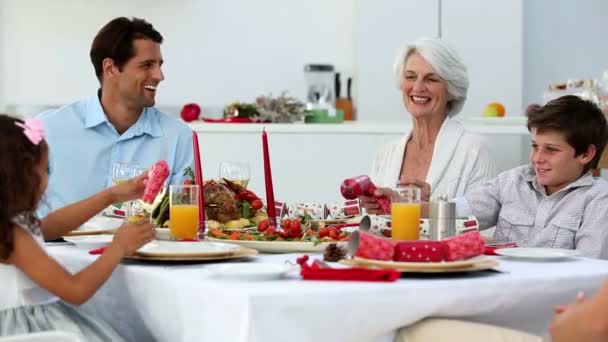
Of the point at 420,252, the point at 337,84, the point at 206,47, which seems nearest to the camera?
the point at 420,252

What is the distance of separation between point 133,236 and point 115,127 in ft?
4.69

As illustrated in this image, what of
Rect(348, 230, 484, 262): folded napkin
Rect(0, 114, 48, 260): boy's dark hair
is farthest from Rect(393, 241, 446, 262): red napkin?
Rect(0, 114, 48, 260): boy's dark hair

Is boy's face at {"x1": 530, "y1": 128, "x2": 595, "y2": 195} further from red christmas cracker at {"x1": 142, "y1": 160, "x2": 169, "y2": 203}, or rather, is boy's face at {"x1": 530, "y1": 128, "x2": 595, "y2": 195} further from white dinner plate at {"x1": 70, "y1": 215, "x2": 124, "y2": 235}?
white dinner plate at {"x1": 70, "y1": 215, "x2": 124, "y2": 235}

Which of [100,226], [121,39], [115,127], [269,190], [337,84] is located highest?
[121,39]

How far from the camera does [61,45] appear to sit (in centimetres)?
559

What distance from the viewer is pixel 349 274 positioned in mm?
1668

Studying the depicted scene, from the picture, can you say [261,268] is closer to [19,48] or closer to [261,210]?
[261,210]

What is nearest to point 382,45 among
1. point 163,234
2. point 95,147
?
point 95,147

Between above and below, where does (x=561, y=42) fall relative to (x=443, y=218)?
above

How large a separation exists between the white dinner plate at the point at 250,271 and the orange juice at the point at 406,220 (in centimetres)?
48

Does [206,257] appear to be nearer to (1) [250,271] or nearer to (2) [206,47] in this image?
(1) [250,271]

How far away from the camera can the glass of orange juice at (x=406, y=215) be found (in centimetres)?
216

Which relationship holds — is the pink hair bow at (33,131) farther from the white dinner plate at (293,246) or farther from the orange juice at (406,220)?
the orange juice at (406,220)

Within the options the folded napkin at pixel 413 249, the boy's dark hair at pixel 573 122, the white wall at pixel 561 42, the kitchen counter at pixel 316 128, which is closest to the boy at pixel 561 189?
the boy's dark hair at pixel 573 122
